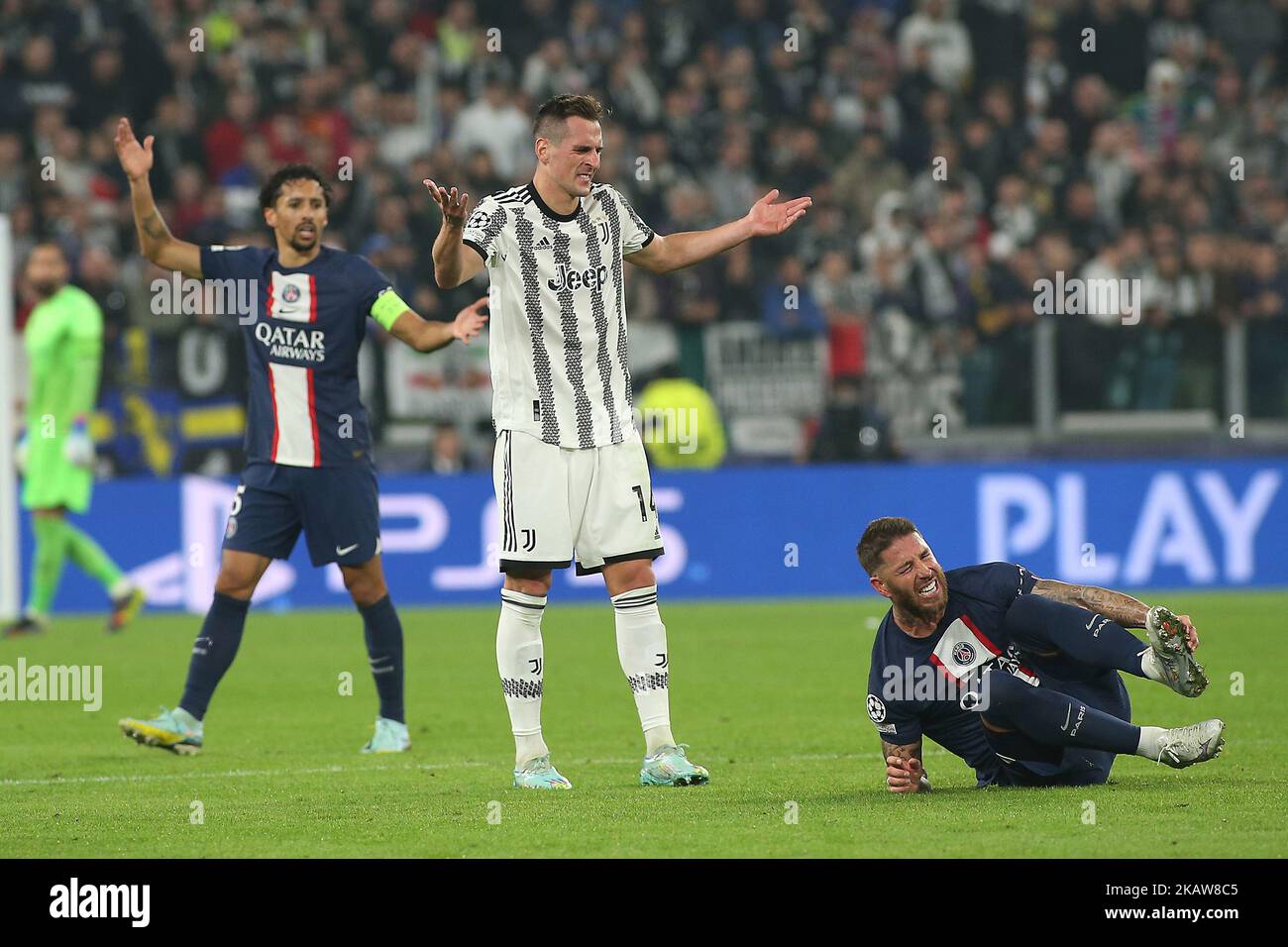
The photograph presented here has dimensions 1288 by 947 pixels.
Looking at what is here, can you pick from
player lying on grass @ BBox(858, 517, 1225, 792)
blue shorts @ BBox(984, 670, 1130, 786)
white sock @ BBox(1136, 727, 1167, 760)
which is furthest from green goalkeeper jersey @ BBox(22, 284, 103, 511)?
white sock @ BBox(1136, 727, 1167, 760)

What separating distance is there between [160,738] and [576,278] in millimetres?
2717

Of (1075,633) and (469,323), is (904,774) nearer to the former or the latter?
(1075,633)

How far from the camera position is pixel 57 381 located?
13.3m

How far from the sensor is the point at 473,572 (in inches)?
613

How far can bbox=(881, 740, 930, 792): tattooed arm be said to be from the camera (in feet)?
22.0

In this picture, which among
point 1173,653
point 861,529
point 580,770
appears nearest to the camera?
point 1173,653

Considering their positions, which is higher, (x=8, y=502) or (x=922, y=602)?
(x=8, y=502)

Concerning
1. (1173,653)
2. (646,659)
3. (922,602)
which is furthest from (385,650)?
(1173,653)

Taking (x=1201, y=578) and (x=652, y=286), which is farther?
(x=652, y=286)

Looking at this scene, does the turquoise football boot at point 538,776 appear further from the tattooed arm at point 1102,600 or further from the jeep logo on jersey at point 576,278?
the tattooed arm at point 1102,600

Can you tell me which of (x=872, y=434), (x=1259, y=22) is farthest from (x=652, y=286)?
(x=1259, y=22)

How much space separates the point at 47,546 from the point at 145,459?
5.74ft

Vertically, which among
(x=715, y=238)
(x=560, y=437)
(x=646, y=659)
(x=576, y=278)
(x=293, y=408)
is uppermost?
(x=715, y=238)

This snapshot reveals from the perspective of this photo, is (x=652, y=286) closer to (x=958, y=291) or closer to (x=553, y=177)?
(x=958, y=291)
